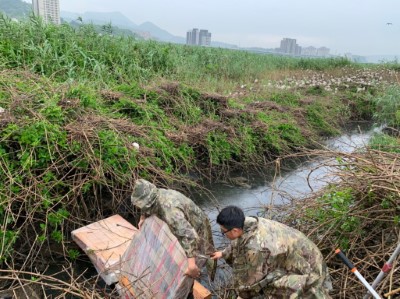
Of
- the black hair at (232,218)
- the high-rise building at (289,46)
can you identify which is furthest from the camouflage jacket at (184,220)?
the high-rise building at (289,46)

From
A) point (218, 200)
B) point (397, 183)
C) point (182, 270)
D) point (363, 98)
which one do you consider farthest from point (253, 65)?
point (182, 270)

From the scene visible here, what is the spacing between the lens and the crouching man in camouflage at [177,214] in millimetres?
2982

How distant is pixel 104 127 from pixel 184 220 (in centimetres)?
238

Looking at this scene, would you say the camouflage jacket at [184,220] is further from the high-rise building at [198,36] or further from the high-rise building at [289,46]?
the high-rise building at [289,46]

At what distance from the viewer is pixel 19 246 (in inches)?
151

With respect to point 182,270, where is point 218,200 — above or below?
below

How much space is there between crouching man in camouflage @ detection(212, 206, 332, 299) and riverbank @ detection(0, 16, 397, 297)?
4.21 feet

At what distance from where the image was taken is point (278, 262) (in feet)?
8.59

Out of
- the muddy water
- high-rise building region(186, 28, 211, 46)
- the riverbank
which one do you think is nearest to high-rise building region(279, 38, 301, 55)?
high-rise building region(186, 28, 211, 46)

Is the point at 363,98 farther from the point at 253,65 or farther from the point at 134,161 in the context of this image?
the point at 134,161

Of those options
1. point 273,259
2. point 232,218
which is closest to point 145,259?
point 232,218

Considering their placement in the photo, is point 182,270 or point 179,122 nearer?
point 182,270

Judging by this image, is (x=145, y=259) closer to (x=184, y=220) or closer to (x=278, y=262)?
(x=184, y=220)

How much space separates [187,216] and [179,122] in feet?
12.2
